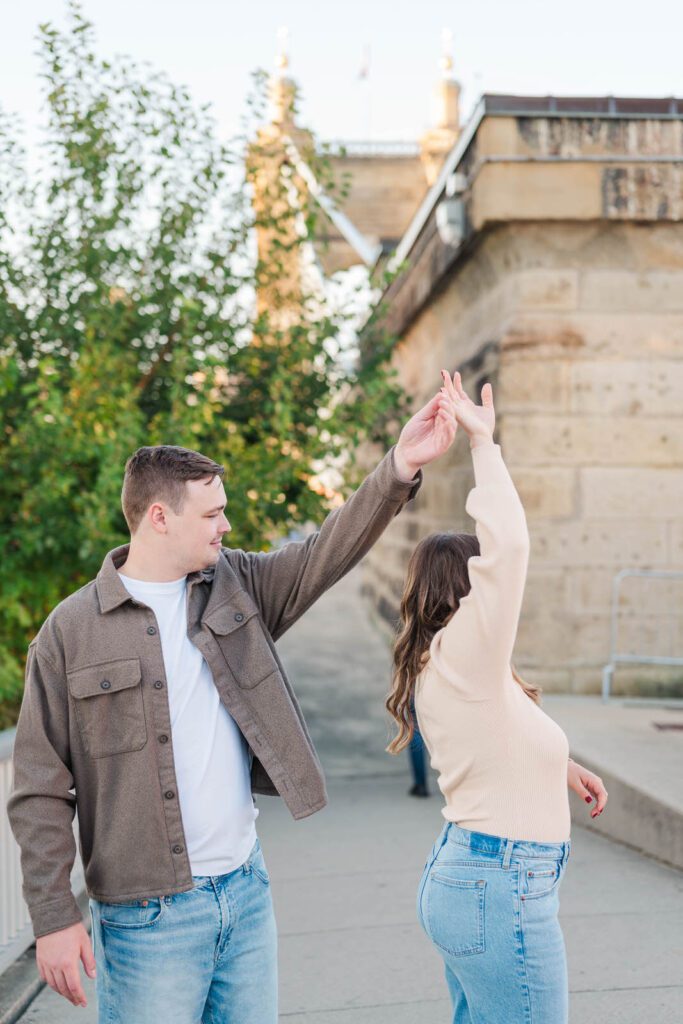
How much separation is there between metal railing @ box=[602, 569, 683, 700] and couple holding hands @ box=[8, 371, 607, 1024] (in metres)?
6.19

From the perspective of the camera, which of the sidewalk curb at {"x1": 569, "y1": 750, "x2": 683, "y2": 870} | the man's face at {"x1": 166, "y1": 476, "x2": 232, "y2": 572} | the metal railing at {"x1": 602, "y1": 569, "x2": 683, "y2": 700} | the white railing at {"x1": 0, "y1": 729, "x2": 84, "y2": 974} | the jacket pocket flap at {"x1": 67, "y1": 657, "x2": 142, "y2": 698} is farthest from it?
the metal railing at {"x1": 602, "y1": 569, "x2": 683, "y2": 700}

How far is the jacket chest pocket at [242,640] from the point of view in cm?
264

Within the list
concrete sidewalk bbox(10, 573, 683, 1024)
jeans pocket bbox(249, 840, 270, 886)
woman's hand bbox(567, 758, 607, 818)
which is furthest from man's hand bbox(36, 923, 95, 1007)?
concrete sidewalk bbox(10, 573, 683, 1024)

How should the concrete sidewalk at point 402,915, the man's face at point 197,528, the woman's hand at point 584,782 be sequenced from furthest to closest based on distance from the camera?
the concrete sidewalk at point 402,915
the woman's hand at point 584,782
the man's face at point 197,528

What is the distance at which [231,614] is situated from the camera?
2682 millimetres

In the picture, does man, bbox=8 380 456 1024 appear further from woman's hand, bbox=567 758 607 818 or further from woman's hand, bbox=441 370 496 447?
woman's hand, bbox=567 758 607 818

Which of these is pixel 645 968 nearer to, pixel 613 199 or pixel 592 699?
pixel 592 699

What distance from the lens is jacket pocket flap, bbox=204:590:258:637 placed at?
8.66 feet

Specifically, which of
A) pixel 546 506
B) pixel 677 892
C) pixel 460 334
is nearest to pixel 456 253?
pixel 460 334

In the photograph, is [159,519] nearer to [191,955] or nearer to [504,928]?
[191,955]

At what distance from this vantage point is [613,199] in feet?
28.3

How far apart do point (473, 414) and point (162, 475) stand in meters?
0.72

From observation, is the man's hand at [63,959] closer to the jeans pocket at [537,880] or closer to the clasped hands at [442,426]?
the jeans pocket at [537,880]

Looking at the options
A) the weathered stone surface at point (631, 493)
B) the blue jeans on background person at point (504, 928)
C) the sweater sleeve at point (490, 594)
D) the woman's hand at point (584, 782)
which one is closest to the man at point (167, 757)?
the sweater sleeve at point (490, 594)
